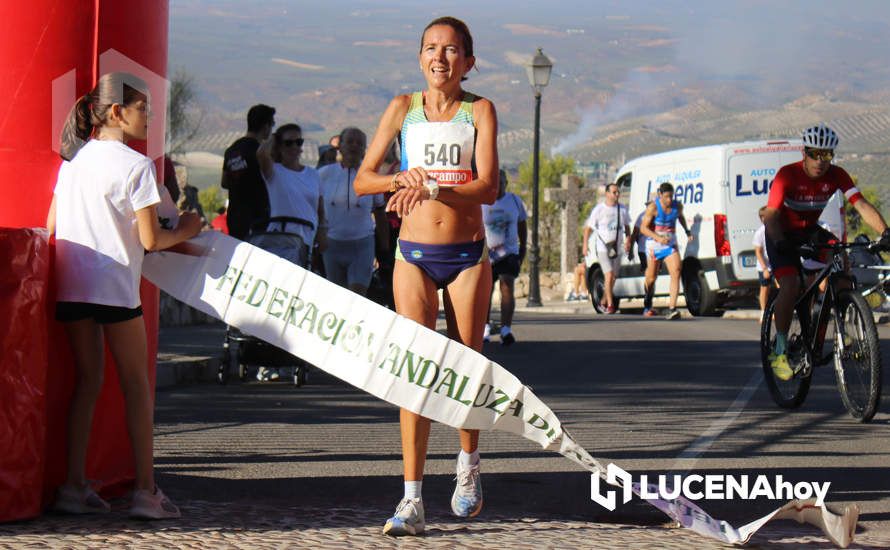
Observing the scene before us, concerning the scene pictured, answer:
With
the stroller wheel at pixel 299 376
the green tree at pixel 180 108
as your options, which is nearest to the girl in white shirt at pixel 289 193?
the stroller wheel at pixel 299 376

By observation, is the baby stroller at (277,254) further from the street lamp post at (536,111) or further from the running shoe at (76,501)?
the street lamp post at (536,111)

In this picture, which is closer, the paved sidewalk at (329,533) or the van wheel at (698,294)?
the paved sidewalk at (329,533)

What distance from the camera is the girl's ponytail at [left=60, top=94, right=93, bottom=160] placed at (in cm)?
638

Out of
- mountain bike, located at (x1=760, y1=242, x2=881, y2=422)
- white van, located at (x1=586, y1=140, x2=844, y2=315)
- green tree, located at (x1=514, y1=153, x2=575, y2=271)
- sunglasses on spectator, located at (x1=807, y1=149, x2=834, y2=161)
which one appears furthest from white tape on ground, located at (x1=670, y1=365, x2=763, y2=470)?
green tree, located at (x1=514, y1=153, x2=575, y2=271)

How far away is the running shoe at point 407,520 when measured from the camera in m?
6.06

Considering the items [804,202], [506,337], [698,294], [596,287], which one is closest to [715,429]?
[804,202]

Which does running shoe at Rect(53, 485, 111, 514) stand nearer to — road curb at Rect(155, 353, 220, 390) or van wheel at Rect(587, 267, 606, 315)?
road curb at Rect(155, 353, 220, 390)

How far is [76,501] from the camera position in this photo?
633 cm

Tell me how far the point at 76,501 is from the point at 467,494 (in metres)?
1.50

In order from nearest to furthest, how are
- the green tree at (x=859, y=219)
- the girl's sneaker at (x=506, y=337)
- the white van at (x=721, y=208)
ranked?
the girl's sneaker at (x=506, y=337)
the white van at (x=721, y=208)
the green tree at (x=859, y=219)

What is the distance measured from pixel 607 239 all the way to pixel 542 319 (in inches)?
103

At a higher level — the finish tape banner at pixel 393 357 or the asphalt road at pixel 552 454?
the finish tape banner at pixel 393 357

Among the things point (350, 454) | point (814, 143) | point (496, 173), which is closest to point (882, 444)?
point (814, 143)

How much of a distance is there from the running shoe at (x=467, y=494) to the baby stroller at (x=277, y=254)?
5706mm
